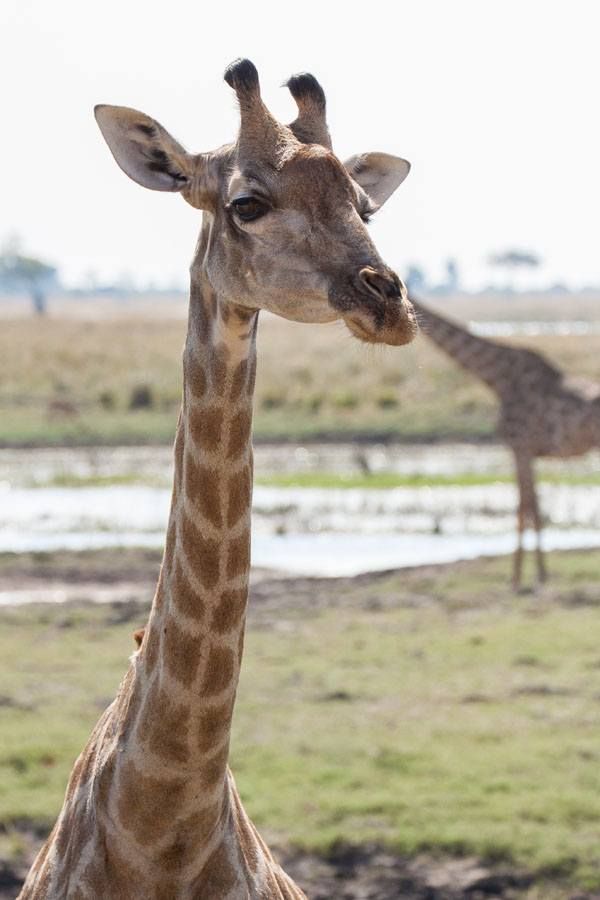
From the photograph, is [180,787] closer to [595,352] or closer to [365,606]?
[365,606]

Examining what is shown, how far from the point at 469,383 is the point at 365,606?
2069cm

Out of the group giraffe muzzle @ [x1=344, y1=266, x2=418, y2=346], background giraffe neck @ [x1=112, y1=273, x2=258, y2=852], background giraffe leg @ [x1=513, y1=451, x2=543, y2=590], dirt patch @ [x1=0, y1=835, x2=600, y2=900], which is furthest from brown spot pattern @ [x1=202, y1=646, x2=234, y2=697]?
background giraffe leg @ [x1=513, y1=451, x2=543, y2=590]

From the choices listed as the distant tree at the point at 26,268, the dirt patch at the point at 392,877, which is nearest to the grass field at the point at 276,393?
the dirt patch at the point at 392,877

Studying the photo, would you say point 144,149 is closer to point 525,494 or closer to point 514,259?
point 525,494

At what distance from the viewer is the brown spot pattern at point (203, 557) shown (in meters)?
3.68

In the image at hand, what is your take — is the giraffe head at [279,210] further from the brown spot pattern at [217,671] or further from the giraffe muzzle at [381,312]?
the brown spot pattern at [217,671]

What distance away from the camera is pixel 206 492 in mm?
3676

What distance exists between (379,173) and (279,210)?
1.00m

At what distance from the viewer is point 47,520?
20469mm

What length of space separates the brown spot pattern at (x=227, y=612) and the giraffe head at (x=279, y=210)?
639 millimetres

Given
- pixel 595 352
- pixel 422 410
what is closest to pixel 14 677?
pixel 422 410

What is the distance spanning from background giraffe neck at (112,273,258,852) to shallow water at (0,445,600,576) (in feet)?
40.4

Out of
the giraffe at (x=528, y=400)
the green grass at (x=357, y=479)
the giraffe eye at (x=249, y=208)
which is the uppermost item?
the giraffe at (x=528, y=400)

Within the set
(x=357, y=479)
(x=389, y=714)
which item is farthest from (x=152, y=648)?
(x=357, y=479)
